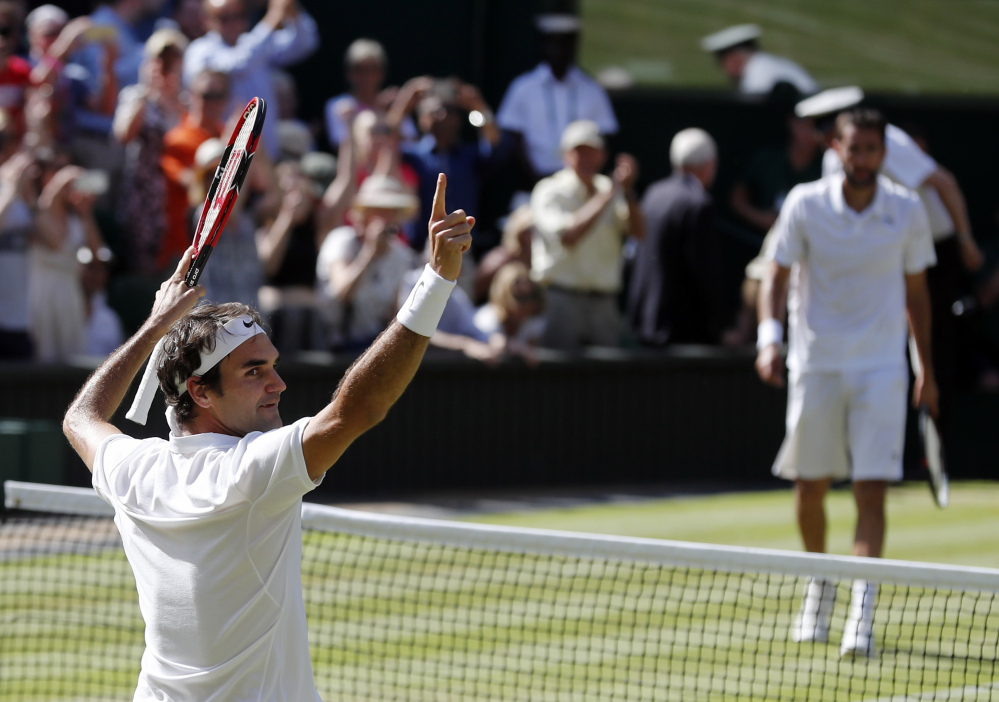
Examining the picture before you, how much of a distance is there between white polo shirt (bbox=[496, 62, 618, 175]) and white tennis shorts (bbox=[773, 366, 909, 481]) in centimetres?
608

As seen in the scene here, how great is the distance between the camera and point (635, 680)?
5738 mm

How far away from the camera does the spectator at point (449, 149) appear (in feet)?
37.3

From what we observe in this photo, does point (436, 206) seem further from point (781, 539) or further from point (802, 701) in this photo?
point (781, 539)

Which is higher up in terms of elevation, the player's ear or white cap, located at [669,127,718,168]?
the player's ear

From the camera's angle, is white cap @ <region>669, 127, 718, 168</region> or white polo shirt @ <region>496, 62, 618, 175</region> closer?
white cap @ <region>669, 127, 718, 168</region>

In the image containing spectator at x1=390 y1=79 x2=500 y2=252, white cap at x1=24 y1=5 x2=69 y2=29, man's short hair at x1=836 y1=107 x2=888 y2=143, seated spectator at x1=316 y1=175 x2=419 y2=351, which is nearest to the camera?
man's short hair at x1=836 y1=107 x2=888 y2=143

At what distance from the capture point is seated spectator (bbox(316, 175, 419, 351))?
10141 millimetres

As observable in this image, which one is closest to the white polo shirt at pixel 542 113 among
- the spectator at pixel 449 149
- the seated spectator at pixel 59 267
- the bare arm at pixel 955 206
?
the spectator at pixel 449 149

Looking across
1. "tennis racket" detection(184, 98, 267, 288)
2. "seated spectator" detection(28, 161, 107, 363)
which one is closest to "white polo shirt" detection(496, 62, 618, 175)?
"seated spectator" detection(28, 161, 107, 363)

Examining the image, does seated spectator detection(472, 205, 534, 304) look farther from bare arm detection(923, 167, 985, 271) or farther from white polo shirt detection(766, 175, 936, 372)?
white polo shirt detection(766, 175, 936, 372)

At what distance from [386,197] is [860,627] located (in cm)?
527

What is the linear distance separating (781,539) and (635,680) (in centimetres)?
350

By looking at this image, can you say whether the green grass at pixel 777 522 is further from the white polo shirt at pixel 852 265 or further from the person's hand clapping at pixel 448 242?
the person's hand clapping at pixel 448 242

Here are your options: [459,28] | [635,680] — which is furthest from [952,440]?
[635,680]
